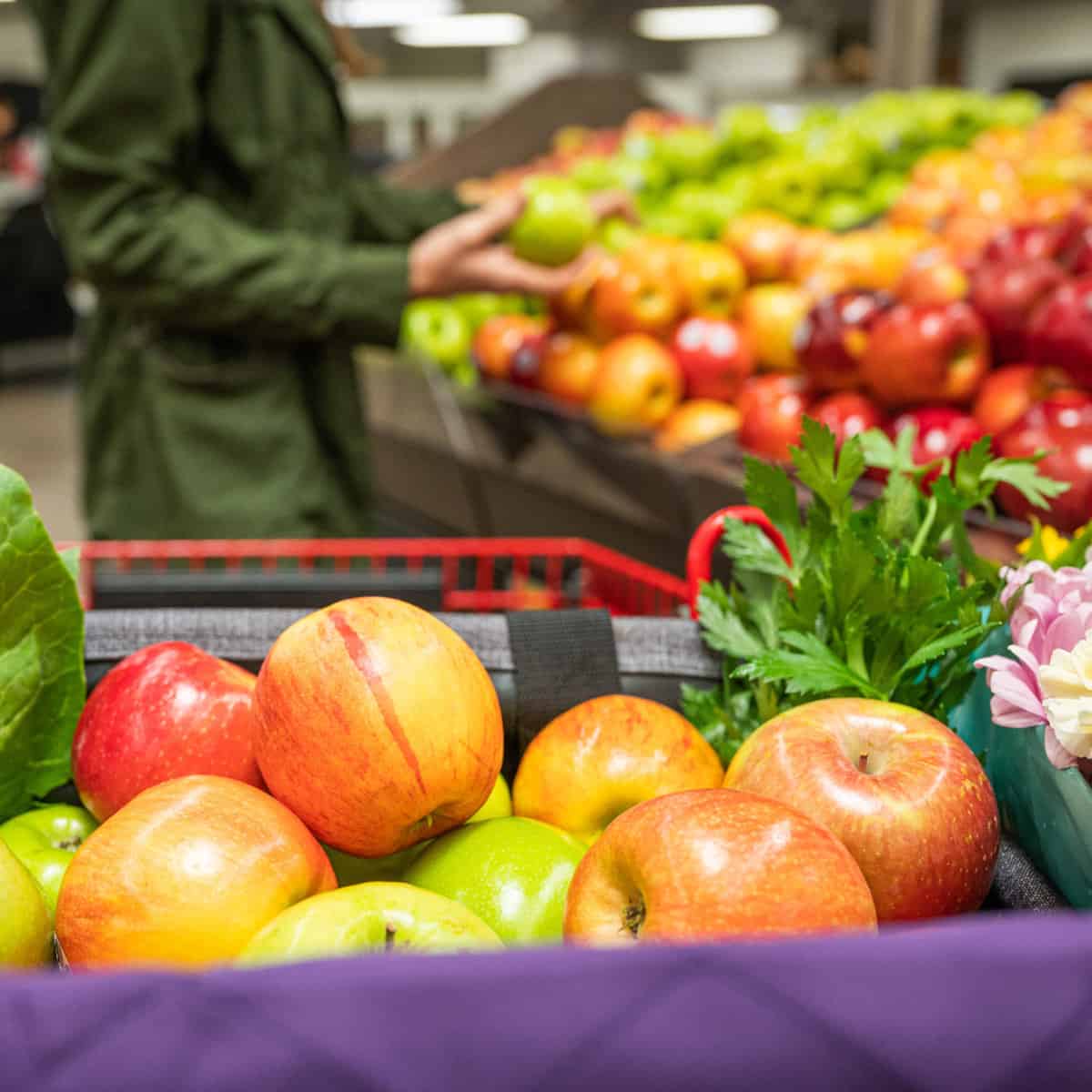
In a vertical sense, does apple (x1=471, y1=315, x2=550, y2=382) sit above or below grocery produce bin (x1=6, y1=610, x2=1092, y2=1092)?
below

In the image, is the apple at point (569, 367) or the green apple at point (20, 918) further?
the apple at point (569, 367)

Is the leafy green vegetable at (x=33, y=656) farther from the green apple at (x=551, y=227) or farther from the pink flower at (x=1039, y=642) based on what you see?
the green apple at (x=551, y=227)

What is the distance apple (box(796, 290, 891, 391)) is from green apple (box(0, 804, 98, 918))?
143 cm

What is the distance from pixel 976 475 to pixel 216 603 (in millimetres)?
879

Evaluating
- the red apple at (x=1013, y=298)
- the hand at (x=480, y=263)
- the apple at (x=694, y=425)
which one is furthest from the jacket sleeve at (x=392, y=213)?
the red apple at (x=1013, y=298)

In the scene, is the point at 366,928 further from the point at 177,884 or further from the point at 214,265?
the point at 214,265

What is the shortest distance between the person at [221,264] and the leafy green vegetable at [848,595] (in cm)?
112

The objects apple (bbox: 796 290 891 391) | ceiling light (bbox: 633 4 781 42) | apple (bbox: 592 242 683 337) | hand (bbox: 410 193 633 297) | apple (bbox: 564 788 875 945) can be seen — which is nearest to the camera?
apple (bbox: 564 788 875 945)

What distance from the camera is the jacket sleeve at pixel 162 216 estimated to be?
67.7 inches

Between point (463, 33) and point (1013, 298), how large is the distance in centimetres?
1009

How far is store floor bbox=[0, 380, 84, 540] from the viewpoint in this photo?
4.79 m

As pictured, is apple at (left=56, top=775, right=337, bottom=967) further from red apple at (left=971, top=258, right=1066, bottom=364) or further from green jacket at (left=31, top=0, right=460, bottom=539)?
red apple at (left=971, top=258, right=1066, bottom=364)

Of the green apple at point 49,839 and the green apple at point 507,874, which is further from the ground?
the green apple at point 507,874

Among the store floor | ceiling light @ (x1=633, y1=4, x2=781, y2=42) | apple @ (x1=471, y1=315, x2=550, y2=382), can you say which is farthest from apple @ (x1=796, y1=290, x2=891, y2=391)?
ceiling light @ (x1=633, y1=4, x2=781, y2=42)
